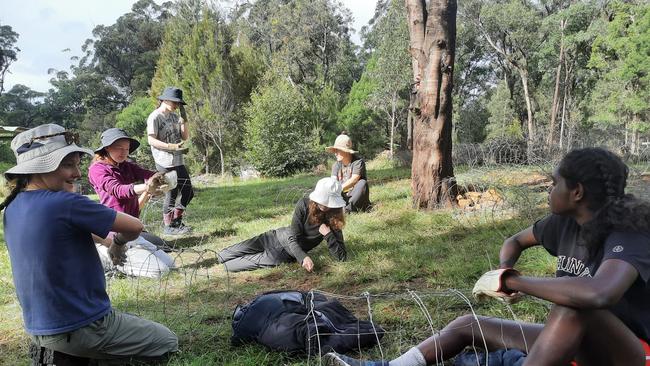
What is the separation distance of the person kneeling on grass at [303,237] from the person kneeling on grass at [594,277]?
2.30m

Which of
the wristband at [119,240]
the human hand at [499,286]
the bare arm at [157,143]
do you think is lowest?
the human hand at [499,286]

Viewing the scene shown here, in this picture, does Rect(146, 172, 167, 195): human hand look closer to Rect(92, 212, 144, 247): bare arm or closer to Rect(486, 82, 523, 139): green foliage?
Rect(92, 212, 144, 247): bare arm

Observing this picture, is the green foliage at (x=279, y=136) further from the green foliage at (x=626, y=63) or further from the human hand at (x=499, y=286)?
the human hand at (x=499, y=286)

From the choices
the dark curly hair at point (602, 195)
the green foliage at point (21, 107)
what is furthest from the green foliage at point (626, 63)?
the green foliage at point (21, 107)

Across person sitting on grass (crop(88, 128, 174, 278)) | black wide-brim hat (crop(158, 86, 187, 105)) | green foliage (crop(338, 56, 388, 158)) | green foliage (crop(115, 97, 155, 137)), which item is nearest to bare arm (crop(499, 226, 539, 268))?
person sitting on grass (crop(88, 128, 174, 278))

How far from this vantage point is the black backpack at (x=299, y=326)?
2619 mm

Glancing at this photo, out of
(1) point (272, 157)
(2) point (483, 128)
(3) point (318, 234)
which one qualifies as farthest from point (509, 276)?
(2) point (483, 128)

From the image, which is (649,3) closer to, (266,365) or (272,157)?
(272,157)

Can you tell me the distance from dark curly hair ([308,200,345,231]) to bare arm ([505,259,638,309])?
2.62m

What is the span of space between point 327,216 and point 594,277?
2.78 meters

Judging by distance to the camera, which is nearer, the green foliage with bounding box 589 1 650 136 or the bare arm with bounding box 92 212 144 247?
the bare arm with bounding box 92 212 144 247

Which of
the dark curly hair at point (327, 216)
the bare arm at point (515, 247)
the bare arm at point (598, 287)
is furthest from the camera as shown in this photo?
the dark curly hair at point (327, 216)

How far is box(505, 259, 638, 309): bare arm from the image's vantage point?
1692 millimetres

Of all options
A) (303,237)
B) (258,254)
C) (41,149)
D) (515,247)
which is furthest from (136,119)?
(515,247)
